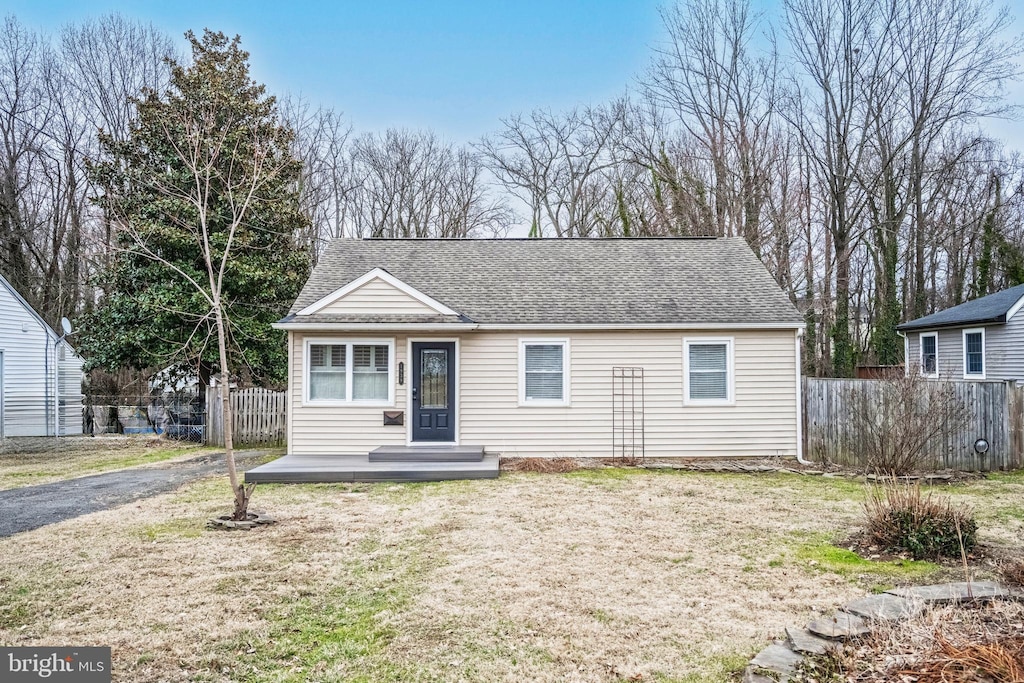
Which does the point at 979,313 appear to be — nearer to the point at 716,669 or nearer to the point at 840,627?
the point at 840,627

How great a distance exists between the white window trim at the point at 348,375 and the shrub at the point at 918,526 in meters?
8.26

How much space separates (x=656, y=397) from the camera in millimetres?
11797

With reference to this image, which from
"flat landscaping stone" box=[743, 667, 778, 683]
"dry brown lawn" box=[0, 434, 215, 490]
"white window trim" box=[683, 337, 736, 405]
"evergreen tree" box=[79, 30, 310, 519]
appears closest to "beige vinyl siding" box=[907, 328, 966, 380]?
"white window trim" box=[683, 337, 736, 405]

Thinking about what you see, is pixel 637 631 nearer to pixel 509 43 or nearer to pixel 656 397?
pixel 656 397

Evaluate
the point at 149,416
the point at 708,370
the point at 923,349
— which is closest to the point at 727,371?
the point at 708,370

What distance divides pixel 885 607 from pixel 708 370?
800 cm

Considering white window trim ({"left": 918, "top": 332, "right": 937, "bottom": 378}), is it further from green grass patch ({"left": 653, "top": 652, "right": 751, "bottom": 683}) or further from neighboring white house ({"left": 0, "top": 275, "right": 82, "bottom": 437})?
neighboring white house ({"left": 0, "top": 275, "right": 82, "bottom": 437})

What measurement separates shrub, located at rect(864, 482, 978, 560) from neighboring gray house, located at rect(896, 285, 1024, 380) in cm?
1053

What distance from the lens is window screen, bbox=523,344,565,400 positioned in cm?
1187

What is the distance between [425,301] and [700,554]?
721cm

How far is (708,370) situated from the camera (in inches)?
465

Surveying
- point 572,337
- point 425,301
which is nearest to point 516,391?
point 572,337

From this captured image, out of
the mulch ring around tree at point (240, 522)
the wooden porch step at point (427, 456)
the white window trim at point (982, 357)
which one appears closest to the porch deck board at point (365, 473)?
the wooden porch step at point (427, 456)

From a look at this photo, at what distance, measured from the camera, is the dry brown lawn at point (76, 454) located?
11148 mm
